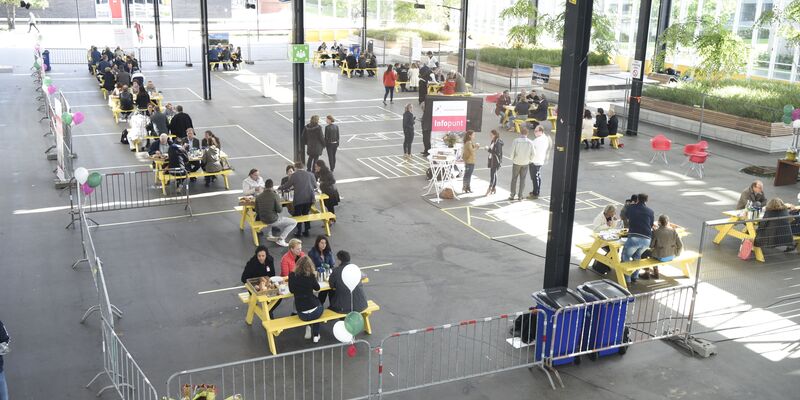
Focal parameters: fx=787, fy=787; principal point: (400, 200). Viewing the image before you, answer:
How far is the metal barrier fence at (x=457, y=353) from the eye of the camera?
10.3m

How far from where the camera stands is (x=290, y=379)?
10.1 meters

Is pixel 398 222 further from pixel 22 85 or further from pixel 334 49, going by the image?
pixel 334 49

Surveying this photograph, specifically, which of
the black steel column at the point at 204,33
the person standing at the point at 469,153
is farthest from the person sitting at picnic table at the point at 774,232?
the black steel column at the point at 204,33

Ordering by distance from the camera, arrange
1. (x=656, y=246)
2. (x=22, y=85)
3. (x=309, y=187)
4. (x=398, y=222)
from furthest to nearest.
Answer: (x=22, y=85) < (x=398, y=222) < (x=309, y=187) < (x=656, y=246)

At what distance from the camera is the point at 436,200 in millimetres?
18297

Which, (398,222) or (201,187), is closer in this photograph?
(398,222)

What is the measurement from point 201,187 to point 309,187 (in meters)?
4.75

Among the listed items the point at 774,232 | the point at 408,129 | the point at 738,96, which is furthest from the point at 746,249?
the point at 738,96

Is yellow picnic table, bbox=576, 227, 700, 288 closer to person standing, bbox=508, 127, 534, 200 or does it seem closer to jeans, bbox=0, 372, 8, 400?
person standing, bbox=508, 127, 534, 200

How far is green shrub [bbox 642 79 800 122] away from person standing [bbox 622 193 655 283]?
542 inches

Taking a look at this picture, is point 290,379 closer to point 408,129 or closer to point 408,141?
point 408,129

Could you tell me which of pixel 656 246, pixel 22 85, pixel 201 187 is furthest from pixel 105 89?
pixel 656 246

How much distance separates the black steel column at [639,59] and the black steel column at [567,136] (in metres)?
15.2

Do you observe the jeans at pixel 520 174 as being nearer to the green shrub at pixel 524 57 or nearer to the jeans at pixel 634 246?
the jeans at pixel 634 246
